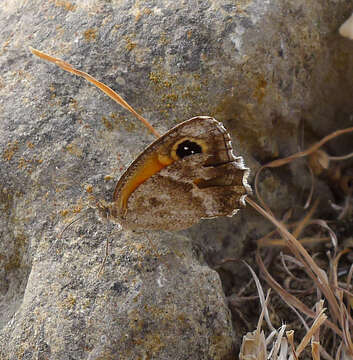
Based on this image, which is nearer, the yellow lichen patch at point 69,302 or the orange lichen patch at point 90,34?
the yellow lichen patch at point 69,302

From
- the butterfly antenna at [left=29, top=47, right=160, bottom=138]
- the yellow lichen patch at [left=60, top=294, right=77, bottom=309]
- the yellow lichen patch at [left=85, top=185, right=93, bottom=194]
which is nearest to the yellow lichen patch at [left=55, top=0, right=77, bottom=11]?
the butterfly antenna at [left=29, top=47, right=160, bottom=138]

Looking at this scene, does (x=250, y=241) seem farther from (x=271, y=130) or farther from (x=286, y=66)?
(x=286, y=66)

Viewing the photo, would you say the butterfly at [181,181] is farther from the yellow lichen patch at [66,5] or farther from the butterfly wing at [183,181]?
the yellow lichen patch at [66,5]

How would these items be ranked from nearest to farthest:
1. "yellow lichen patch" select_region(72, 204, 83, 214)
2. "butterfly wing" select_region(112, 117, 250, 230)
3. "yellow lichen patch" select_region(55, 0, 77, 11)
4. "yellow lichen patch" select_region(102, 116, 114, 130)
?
"butterfly wing" select_region(112, 117, 250, 230) → "yellow lichen patch" select_region(72, 204, 83, 214) → "yellow lichen patch" select_region(102, 116, 114, 130) → "yellow lichen patch" select_region(55, 0, 77, 11)

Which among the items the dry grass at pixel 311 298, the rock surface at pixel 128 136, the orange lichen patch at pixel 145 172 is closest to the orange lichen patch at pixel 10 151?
the rock surface at pixel 128 136

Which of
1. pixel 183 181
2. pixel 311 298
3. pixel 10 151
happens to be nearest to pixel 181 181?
pixel 183 181

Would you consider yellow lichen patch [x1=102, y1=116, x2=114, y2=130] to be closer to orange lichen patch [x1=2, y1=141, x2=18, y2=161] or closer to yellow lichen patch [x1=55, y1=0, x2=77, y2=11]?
orange lichen patch [x1=2, y1=141, x2=18, y2=161]
